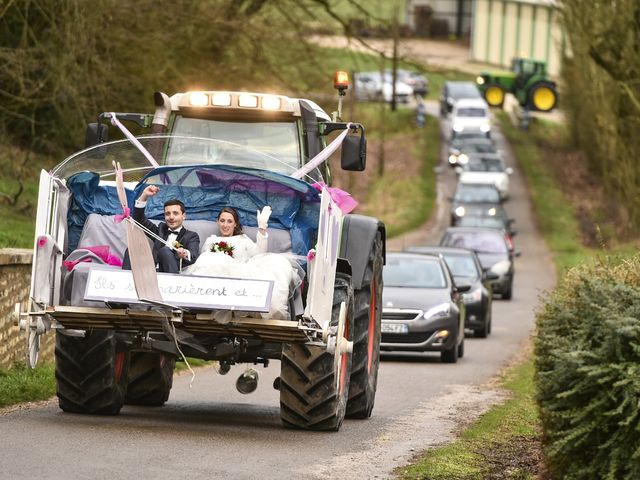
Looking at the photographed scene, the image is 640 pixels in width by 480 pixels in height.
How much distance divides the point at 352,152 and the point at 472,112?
67754 millimetres

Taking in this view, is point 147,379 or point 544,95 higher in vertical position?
point 147,379

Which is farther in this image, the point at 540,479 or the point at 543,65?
the point at 543,65

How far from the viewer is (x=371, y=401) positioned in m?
14.9

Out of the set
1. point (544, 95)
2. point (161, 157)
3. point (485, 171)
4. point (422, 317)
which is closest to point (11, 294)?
point (161, 157)

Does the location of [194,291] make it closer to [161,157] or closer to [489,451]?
[161,157]

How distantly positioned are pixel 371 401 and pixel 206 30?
1741 centimetres

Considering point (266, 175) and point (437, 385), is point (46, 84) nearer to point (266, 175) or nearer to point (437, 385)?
point (437, 385)

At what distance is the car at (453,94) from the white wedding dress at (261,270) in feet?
244

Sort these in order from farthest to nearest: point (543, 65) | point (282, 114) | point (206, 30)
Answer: point (543, 65), point (206, 30), point (282, 114)

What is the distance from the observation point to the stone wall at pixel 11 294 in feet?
51.8

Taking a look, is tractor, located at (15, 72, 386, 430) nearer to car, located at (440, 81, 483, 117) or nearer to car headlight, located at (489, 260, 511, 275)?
car headlight, located at (489, 260, 511, 275)

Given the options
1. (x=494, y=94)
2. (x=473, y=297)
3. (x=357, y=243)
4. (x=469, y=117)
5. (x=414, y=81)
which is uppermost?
(x=357, y=243)

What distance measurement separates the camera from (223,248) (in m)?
12.6

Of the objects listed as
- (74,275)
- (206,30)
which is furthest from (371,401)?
(206,30)
